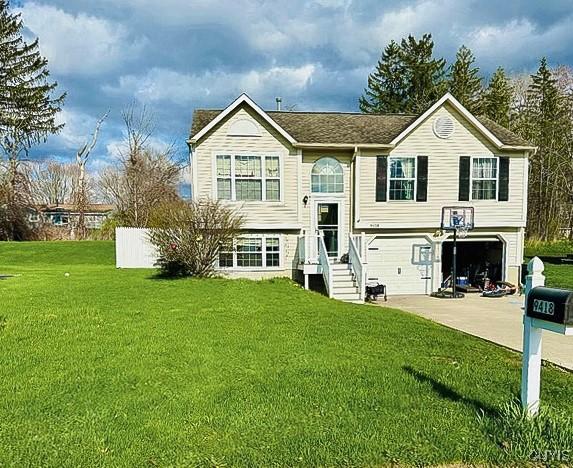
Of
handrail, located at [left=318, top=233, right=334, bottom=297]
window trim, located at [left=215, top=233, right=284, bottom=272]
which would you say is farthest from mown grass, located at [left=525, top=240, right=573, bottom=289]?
window trim, located at [left=215, top=233, right=284, bottom=272]

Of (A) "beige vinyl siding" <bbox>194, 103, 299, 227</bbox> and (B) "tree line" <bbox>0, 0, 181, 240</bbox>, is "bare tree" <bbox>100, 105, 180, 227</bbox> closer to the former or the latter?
(B) "tree line" <bbox>0, 0, 181, 240</bbox>

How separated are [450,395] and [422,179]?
39.4 feet

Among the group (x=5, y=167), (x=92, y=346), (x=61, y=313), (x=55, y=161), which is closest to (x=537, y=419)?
(x=92, y=346)

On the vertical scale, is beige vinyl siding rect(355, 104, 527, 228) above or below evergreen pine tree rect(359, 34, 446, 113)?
below

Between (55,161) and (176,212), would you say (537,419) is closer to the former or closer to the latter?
(176,212)

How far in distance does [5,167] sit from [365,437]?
36.6 meters

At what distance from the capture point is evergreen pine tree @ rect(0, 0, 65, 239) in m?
31.0

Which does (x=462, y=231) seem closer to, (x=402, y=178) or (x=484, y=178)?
(x=484, y=178)

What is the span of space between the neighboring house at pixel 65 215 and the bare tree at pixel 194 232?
23582 millimetres

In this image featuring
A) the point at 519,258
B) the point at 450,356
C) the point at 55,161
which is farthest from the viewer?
the point at 55,161

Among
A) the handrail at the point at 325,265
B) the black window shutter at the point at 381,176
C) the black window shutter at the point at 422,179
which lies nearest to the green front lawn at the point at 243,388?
the handrail at the point at 325,265

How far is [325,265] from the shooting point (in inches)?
543

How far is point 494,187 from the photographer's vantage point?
1577 centimetres

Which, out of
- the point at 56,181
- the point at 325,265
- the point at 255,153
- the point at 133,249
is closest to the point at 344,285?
the point at 325,265
